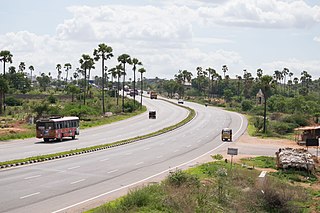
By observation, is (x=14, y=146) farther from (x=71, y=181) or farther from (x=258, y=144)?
(x=258, y=144)

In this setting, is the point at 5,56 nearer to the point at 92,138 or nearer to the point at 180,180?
the point at 92,138

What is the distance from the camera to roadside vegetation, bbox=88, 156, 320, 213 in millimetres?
20922

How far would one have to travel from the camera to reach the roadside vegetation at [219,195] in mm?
20922

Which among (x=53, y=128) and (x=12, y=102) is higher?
(x=53, y=128)

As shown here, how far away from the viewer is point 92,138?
56.9 m

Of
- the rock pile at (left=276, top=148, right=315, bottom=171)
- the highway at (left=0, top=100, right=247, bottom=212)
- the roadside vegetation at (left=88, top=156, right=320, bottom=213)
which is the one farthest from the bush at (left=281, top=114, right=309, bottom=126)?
the roadside vegetation at (left=88, top=156, right=320, bottom=213)

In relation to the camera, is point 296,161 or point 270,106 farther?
point 270,106

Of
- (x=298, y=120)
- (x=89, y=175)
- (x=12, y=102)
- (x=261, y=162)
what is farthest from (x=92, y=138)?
(x=12, y=102)

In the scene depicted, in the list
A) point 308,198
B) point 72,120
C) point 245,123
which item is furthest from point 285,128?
point 308,198

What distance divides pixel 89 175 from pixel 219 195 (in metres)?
9.17

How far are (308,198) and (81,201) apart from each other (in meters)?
12.4

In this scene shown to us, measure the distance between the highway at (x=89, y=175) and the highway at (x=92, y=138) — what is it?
12.4ft

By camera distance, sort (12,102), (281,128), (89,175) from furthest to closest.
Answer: (12,102) < (281,128) < (89,175)

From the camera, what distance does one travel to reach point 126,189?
2586 centimetres
